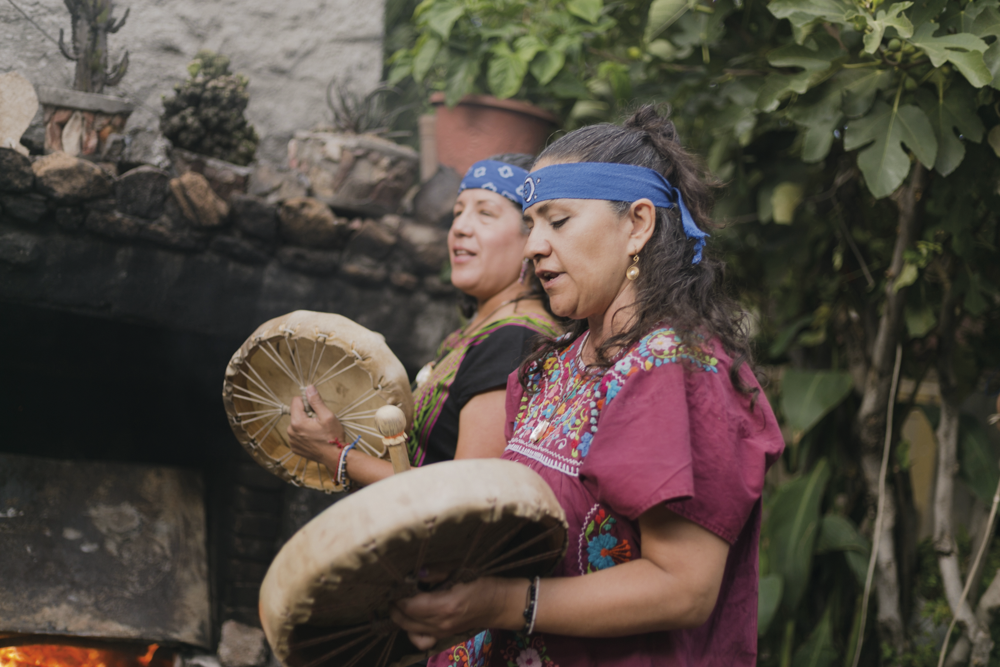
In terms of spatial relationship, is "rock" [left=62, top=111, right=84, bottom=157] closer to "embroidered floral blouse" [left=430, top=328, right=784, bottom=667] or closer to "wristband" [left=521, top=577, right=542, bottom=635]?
"embroidered floral blouse" [left=430, top=328, right=784, bottom=667]

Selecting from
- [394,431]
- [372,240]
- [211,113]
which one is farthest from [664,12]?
[394,431]

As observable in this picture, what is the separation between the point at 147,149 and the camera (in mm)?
2271

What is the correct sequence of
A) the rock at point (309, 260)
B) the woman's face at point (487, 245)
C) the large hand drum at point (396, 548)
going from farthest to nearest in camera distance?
the rock at point (309, 260) → the woman's face at point (487, 245) → the large hand drum at point (396, 548)

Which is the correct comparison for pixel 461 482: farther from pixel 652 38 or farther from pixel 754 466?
pixel 652 38

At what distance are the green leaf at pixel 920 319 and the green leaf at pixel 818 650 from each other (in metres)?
1.02

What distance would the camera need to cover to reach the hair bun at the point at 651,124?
47.4 inches

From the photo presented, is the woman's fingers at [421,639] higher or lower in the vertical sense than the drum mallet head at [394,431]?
lower

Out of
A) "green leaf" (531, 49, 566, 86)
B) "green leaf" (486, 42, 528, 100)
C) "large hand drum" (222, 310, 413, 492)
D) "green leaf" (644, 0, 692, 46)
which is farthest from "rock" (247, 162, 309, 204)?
"green leaf" (644, 0, 692, 46)

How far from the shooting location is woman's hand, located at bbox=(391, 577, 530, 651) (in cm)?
92

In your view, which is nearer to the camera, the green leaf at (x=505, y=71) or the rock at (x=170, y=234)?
the rock at (x=170, y=234)

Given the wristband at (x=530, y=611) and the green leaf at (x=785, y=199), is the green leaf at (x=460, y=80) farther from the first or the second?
the wristband at (x=530, y=611)

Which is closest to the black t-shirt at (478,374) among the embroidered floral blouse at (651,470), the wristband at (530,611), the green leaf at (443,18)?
the embroidered floral blouse at (651,470)

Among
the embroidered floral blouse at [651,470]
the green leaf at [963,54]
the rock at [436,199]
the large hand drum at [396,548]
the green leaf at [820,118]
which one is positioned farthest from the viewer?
the rock at [436,199]

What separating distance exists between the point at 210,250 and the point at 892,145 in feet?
6.40
